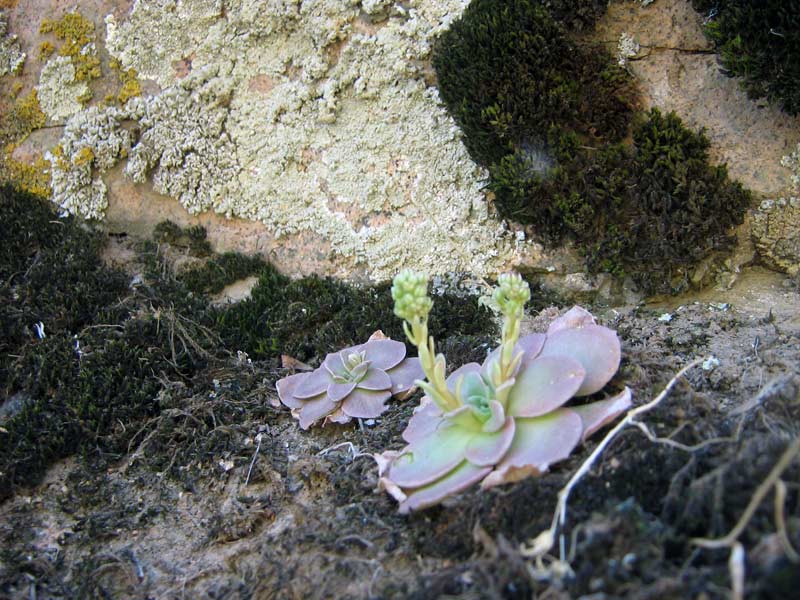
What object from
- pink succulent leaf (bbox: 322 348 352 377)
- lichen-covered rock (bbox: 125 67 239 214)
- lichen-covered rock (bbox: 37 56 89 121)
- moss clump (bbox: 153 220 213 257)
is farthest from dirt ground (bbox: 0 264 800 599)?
lichen-covered rock (bbox: 37 56 89 121)

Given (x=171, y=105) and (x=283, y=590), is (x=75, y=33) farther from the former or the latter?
(x=283, y=590)

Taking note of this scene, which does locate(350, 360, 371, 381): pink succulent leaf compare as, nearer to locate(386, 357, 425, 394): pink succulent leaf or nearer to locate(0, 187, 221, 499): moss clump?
locate(386, 357, 425, 394): pink succulent leaf

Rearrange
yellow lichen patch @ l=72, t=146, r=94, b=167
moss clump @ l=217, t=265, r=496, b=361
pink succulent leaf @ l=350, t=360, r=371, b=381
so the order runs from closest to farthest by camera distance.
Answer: pink succulent leaf @ l=350, t=360, r=371, b=381 < moss clump @ l=217, t=265, r=496, b=361 < yellow lichen patch @ l=72, t=146, r=94, b=167

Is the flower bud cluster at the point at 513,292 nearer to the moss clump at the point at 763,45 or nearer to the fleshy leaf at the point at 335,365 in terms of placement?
the fleshy leaf at the point at 335,365

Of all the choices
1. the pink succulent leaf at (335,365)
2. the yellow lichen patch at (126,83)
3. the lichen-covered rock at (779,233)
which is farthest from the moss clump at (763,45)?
the yellow lichen patch at (126,83)

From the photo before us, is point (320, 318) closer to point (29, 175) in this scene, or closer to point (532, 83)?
point (532, 83)

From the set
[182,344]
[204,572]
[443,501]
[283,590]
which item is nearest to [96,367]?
[182,344]

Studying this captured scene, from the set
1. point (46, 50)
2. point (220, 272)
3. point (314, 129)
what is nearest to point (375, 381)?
point (220, 272)
